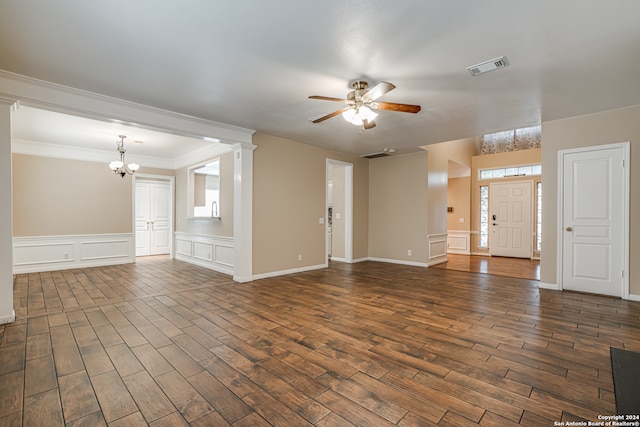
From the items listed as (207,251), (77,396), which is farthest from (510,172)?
(77,396)

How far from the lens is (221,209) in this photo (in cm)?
605

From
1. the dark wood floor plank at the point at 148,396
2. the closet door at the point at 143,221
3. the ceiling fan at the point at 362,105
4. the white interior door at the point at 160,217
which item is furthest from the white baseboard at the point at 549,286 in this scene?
the closet door at the point at 143,221

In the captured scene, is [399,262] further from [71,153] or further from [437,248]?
[71,153]

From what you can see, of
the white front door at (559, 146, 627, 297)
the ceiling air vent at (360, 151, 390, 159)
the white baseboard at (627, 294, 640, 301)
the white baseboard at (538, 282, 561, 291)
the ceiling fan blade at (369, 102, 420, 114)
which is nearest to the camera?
the ceiling fan blade at (369, 102, 420, 114)

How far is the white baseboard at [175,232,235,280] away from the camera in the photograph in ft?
19.3

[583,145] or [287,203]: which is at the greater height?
[583,145]

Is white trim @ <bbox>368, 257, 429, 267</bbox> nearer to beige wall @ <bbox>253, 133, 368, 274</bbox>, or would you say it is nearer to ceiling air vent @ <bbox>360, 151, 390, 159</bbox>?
beige wall @ <bbox>253, 133, 368, 274</bbox>

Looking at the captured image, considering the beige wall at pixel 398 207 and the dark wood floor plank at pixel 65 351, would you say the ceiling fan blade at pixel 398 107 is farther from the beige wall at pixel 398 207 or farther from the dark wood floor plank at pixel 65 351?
the beige wall at pixel 398 207

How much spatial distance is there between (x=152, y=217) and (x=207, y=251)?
3.30 metres

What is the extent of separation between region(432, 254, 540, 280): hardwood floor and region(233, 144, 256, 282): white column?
434 cm

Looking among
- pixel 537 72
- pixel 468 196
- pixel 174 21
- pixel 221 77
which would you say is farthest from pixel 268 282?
pixel 468 196

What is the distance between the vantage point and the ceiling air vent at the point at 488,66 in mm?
2732

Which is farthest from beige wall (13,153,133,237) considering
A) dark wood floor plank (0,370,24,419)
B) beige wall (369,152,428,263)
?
beige wall (369,152,428,263)

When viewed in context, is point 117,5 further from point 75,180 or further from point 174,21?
point 75,180
